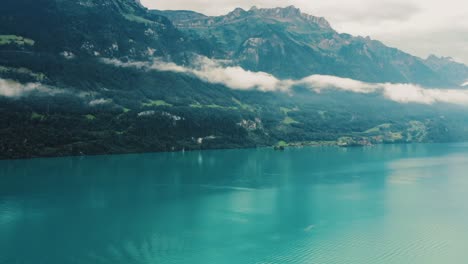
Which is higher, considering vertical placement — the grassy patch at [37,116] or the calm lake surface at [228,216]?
the grassy patch at [37,116]

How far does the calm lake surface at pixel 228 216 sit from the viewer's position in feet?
169

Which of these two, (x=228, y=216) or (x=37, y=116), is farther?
(x=37, y=116)

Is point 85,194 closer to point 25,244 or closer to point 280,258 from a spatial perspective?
point 25,244

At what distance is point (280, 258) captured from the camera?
50.1m

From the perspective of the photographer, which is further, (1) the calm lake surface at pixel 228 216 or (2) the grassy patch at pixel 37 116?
(2) the grassy patch at pixel 37 116

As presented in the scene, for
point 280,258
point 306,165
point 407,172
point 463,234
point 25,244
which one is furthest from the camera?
point 306,165

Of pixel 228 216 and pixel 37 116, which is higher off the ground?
pixel 37 116

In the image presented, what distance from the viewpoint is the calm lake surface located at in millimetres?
51406

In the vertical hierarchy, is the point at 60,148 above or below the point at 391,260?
above

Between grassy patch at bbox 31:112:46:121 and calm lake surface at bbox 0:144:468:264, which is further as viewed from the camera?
grassy patch at bbox 31:112:46:121

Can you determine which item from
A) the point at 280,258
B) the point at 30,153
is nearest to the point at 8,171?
the point at 30,153

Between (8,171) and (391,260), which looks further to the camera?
(8,171)

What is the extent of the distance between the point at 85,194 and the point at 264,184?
130 feet

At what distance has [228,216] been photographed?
70.6 meters
